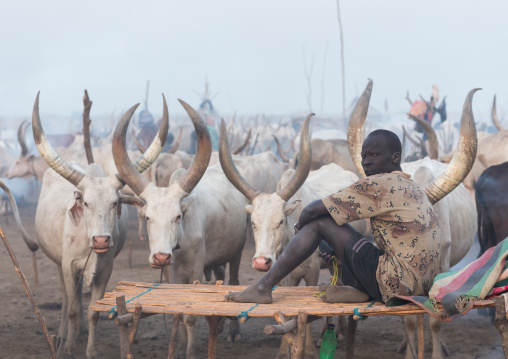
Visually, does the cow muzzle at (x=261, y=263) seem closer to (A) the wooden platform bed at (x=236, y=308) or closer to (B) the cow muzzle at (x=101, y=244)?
(A) the wooden platform bed at (x=236, y=308)

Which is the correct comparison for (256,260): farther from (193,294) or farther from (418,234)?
(418,234)

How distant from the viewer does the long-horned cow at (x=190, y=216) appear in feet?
16.7

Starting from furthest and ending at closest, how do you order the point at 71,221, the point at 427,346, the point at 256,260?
the point at 427,346, the point at 71,221, the point at 256,260

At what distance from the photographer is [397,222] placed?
12.2 ft

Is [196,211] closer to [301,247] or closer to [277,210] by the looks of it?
[277,210]

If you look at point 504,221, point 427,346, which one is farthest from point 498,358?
point 504,221

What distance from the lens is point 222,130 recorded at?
5.39 meters

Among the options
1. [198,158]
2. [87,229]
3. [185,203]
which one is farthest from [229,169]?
[87,229]

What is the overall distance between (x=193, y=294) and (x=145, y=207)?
140 cm

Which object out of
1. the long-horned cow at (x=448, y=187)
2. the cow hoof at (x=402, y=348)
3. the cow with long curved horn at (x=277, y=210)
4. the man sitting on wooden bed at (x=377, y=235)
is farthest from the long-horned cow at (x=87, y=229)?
the cow hoof at (x=402, y=348)

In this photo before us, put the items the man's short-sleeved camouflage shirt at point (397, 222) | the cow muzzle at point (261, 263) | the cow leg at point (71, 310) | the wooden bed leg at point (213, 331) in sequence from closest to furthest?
1. the man's short-sleeved camouflage shirt at point (397, 222)
2. the wooden bed leg at point (213, 331)
3. the cow muzzle at point (261, 263)
4. the cow leg at point (71, 310)

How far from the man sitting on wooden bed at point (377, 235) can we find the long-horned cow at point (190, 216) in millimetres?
1349

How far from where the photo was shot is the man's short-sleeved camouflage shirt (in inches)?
145

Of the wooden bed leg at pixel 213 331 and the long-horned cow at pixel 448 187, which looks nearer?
the wooden bed leg at pixel 213 331
